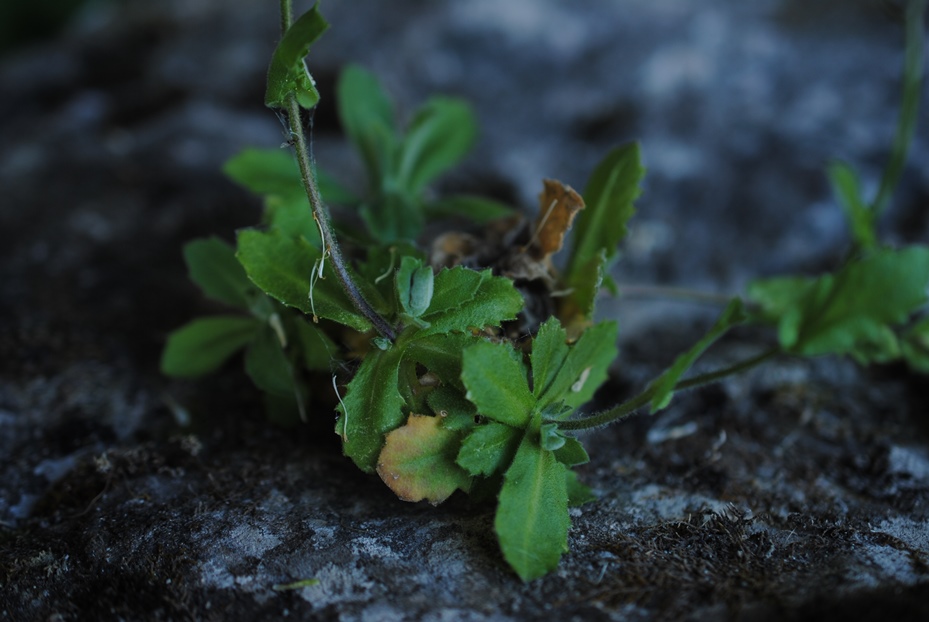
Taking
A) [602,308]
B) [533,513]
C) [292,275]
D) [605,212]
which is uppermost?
[292,275]

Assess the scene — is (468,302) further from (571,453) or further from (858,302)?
(858,302)

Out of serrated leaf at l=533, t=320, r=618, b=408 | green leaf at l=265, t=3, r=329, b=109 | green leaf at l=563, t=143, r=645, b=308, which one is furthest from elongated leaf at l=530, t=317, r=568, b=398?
green leaf at l=265, t=3, r=329, b=109

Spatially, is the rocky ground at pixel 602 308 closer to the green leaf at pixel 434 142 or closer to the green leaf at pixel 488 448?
the green leaf at pixel 488 448

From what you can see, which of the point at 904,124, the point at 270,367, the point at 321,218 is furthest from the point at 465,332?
the point at 904,124

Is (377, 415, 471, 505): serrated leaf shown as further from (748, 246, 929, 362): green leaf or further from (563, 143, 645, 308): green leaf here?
(748, 246, 929, 362): green leaf

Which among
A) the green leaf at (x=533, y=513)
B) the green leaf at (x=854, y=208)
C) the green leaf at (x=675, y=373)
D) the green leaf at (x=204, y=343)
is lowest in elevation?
the green leaf at (x=854, y=208)

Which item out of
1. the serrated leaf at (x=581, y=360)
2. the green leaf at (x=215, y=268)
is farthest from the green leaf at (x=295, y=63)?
the serrated leaf at (x=581, y=360)

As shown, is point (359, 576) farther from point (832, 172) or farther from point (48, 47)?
point (48, 47)
